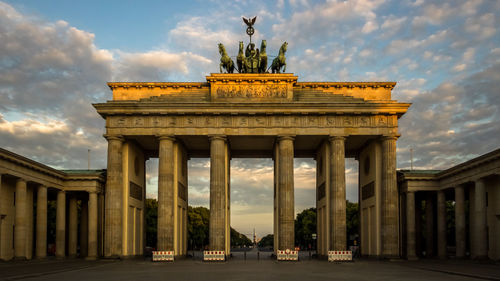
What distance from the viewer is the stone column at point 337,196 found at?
52.1 m

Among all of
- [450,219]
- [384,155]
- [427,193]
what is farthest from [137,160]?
[450,219]

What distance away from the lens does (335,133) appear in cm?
5344

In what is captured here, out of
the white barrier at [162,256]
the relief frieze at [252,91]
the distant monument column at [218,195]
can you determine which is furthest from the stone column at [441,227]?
the white barrier at [162,256]

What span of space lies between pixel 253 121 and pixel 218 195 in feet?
27.0

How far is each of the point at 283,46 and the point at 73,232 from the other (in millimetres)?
30953

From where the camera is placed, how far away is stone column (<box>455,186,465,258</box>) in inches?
1959

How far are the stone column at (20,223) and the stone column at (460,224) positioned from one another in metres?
40.1

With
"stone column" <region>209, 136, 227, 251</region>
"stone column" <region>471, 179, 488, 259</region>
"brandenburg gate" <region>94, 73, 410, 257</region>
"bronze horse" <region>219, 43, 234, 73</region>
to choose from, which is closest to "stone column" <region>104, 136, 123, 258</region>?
"brandenburg gate" <region>94, 73, 410, 257</region>

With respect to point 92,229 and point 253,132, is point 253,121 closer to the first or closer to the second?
point 253,132

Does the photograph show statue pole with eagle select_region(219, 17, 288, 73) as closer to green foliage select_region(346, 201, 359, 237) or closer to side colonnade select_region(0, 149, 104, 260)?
side colonnade select_region(0, 149, 104, 260)

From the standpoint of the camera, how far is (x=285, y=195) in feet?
173

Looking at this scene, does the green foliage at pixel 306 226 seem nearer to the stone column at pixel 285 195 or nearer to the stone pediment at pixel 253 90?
the stone column at pixel 285 195

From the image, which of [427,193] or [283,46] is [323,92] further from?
[427,193]

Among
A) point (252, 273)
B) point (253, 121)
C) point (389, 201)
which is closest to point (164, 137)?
point (253, 121)
